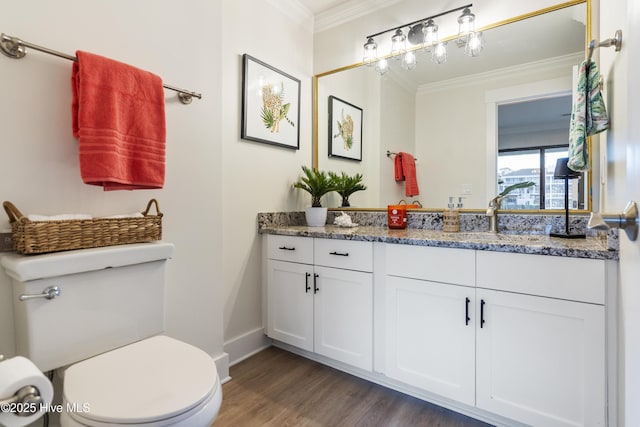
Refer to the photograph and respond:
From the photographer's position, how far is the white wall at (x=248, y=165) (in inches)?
77.2

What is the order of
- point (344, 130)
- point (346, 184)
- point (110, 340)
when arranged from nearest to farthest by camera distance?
point (110, 340)
point (346, 184)
point (344, 130)

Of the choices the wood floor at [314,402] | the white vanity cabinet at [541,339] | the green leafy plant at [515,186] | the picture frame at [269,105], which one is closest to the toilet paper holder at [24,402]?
the wood floor at [314,402]

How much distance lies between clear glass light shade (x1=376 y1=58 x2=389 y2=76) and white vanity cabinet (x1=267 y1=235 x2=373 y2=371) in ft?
4.29

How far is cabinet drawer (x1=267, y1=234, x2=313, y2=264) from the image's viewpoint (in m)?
1.94

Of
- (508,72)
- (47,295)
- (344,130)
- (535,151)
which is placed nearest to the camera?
(47,295)

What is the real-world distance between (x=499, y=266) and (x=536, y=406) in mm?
560

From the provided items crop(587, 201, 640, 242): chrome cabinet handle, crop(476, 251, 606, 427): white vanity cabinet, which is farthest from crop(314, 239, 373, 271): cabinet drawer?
crop(587, 201, 640, 242): chrome cabinet handle

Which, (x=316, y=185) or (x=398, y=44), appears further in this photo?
(x=316, y=185)

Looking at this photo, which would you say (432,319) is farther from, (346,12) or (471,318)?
(346,12)

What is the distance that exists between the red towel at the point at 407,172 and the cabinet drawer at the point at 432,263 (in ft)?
2.22

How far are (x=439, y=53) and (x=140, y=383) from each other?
2252 mm

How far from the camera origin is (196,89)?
1.65m

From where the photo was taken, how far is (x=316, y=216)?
230 cm

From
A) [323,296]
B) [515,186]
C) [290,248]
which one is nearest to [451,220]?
[515,186]
